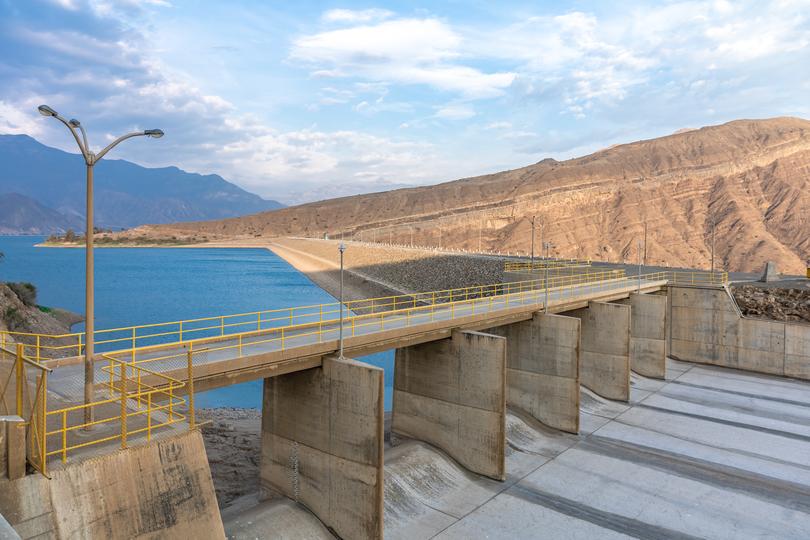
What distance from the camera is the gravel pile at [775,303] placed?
36.8m

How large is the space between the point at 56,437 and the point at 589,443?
813 inches

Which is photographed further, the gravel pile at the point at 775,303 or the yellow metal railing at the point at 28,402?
the gravel pile at the point at 775,303

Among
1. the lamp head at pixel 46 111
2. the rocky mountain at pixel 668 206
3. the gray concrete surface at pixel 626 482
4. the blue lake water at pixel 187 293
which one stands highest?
the rocky mountain at pixel 668 206

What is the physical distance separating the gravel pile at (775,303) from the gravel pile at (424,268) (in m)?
21.2

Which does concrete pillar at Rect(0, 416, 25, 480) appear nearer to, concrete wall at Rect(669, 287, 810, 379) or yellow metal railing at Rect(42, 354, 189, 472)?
yellow metal railing at Rect(42, 354, 189, 472)

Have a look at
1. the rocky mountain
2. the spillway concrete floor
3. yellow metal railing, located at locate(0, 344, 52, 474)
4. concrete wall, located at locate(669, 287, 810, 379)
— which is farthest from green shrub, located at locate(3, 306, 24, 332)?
the rocky mountain

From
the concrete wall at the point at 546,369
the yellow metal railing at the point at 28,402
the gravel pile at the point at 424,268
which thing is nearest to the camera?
the yellow metal railing at the point at 28,402

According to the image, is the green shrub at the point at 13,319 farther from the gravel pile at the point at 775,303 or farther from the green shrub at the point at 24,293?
the gravel pile at the point at 775,303

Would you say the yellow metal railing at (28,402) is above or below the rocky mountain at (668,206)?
below

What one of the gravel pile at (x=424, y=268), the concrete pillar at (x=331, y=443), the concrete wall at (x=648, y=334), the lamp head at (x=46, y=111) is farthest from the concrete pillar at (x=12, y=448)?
the gravel pile at (x=424, y=268)

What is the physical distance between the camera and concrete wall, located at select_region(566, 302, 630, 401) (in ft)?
93.8

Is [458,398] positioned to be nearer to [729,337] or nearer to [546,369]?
[546,369]

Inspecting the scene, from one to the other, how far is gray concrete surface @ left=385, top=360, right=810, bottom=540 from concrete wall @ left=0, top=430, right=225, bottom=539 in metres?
7.95

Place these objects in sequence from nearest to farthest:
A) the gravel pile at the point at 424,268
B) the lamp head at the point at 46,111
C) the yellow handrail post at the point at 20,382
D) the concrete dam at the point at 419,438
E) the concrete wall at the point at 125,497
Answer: the concrete wall at the point at 125,497 → the yellow handrail post at the point at 20,382 → the concrete dam at the point at 419,438 → the lamp head at the point at 46,111 → the gravel pile at the point at 424,268
